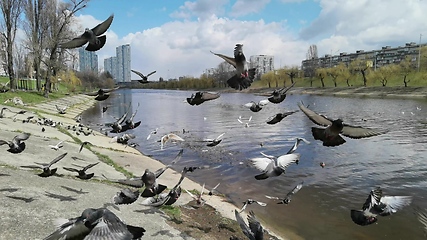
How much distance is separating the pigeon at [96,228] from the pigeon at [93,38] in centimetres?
352

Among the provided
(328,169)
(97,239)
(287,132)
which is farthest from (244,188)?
(287,132)

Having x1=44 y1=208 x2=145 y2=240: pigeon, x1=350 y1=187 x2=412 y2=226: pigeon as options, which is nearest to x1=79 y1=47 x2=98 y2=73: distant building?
x1=44 y1=208 x2=145 y2=240: pigeon

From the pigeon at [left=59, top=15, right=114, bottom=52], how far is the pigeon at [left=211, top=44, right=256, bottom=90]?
8.07 feet

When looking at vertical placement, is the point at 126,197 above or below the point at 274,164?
below

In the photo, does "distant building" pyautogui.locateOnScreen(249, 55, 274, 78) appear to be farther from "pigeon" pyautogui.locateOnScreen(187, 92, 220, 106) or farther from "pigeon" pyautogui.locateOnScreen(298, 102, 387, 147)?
"pigeon" pyautogui.locateOnScreen(298, 102, 387, 147)

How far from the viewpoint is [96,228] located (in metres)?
3.91

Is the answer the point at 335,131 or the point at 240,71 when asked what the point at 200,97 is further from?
the point at 335,131

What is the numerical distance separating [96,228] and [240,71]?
4.06 meters

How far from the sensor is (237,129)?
34.2m

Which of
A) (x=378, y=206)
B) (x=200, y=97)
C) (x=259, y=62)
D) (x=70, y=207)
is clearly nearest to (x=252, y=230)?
(x=378, y=206)

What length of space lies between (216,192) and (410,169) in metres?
11.9

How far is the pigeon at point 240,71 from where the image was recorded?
652 centimetres

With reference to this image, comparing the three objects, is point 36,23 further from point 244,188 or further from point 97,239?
point 97,239

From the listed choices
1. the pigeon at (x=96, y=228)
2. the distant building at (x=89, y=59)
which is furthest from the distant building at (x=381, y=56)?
the pigeon at (x=96, y=228)
